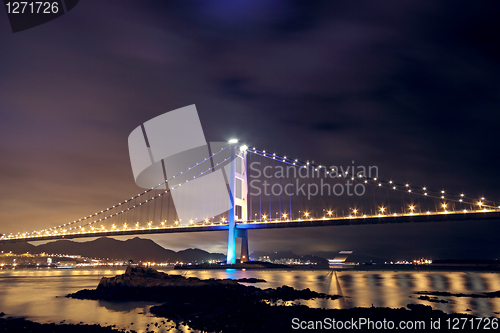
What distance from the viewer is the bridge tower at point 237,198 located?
56.3m

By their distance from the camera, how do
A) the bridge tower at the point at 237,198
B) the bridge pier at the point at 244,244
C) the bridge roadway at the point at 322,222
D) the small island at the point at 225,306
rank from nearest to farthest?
1. the small island at the point at 225,306
2. the bridge roadway at the point at 322,222
3. the bridge tower at the point at 237,198
4. the bridge pier at the point at 244,244

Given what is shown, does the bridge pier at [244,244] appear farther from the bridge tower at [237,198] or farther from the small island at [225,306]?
the small island at [225,306]

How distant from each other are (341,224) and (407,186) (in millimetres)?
11773

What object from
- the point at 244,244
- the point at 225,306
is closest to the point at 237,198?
the point at 244,244

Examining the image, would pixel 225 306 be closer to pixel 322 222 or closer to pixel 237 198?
pixel 322 222

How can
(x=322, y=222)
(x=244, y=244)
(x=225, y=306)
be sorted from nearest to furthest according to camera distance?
(x=225, y=306)
(x=322, y=222)
(x=244, y=244)

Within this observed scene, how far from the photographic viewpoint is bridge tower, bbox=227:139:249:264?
5631cm

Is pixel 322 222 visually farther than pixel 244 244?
No

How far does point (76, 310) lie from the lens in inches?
633

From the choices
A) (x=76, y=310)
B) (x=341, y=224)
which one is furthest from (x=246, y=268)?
(x=76, y=310)

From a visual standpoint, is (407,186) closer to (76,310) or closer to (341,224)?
(341,224)

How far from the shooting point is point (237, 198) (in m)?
59.7

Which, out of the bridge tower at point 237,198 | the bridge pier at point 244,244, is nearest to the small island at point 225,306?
the bridge tower at point 237,198

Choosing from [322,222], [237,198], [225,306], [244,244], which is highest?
[237,198]
